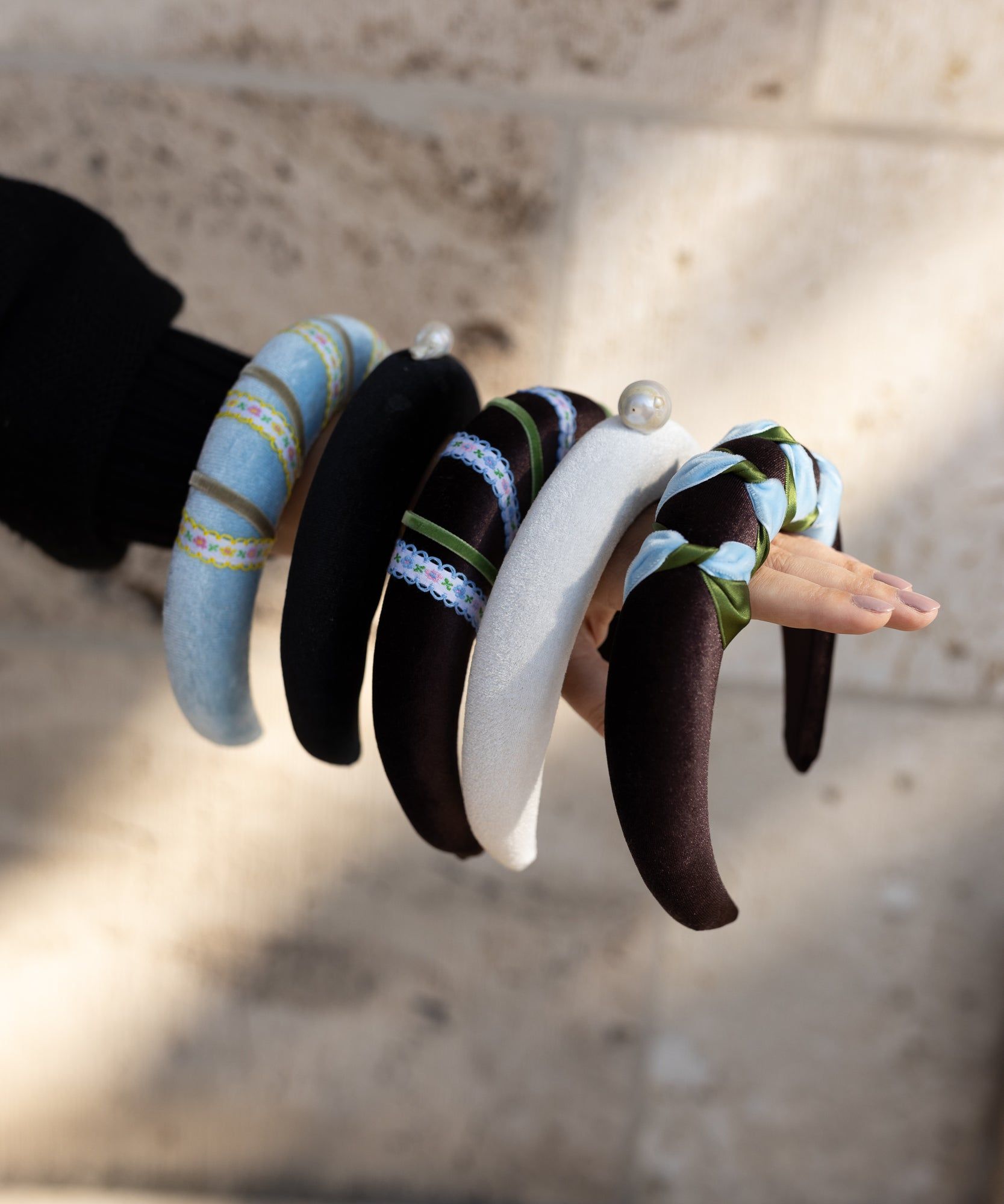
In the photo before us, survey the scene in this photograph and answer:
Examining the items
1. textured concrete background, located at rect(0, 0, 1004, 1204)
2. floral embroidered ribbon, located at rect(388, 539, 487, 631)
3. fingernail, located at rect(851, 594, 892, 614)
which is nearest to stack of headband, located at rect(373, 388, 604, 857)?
floral embroidered ribbon, located at rect(388, 539, 487, 631)

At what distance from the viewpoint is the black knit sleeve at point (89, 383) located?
37cm

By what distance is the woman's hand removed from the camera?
304 millimetres

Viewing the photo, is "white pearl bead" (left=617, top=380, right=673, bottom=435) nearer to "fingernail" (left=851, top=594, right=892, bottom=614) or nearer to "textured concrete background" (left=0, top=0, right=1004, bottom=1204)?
"fingernail" (left=851, top=594, right=892, bottom=614)

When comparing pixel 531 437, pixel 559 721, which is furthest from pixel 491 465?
pixel 559 721

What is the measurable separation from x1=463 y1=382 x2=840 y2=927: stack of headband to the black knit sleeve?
18 cm

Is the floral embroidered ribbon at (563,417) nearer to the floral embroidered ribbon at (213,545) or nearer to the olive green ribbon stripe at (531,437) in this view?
the olive green ribbon stripe at (531,437)

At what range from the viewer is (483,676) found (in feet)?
1.04

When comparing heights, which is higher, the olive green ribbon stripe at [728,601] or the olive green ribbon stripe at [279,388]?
the olive green ribbon stripe at [728,601]

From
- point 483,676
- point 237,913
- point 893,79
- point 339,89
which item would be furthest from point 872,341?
point 237,913

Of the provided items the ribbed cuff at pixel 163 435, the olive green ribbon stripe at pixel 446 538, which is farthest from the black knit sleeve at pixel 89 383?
the olive green ribbon stripe at pixel 446 538

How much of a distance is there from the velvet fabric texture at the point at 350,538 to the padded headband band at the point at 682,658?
8 cm

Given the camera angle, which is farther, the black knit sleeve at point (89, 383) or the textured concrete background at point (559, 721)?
the textured concrete background at point (559, 721)

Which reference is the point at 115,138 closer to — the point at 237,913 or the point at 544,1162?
the point at 237,913

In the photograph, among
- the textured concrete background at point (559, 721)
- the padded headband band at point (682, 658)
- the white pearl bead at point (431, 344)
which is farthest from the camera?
the textured concrete background at point (559, 721)
